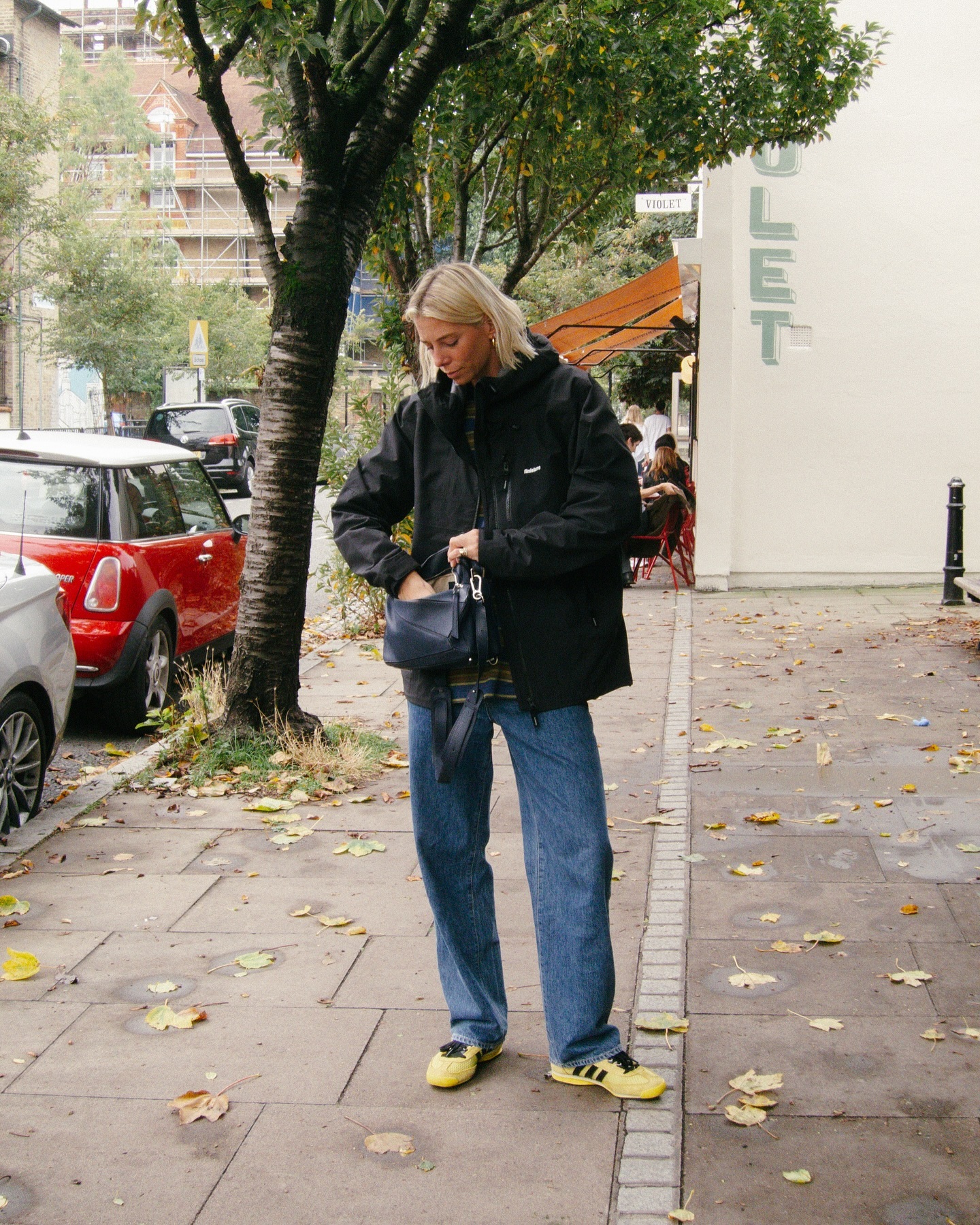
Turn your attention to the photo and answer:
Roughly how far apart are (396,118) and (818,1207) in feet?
17.7

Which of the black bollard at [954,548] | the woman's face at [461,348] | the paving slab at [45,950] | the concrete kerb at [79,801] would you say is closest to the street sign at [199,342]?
the black bollard at [954,548]

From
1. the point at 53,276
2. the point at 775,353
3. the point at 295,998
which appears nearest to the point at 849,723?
the point at 295,998

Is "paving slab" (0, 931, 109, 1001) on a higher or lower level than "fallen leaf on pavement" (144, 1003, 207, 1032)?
lower

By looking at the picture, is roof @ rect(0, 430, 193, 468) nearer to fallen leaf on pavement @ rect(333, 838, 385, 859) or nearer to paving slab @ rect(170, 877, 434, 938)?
fallen leaf on pavement @ rect(333, 838, 385, 859)

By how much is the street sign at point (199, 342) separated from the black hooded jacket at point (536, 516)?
74.1ft

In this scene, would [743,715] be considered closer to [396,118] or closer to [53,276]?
[396,118]

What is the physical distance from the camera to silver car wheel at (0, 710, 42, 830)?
18.8ft

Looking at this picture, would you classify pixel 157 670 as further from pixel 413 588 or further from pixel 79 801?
pixel 413 588

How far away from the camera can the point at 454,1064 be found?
3439mm

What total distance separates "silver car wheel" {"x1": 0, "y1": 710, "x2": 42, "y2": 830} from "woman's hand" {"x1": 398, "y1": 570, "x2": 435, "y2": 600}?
9.93 feet

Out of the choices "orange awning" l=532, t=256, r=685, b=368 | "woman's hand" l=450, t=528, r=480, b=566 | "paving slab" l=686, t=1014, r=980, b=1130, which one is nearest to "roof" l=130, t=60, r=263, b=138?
"orange awning" l=532, t=256, r=685, b=368

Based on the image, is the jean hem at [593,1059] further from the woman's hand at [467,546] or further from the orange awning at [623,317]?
the orange awning at [623,317]

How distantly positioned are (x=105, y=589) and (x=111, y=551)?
0.74 feet

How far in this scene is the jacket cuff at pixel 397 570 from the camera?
3.30 metres
